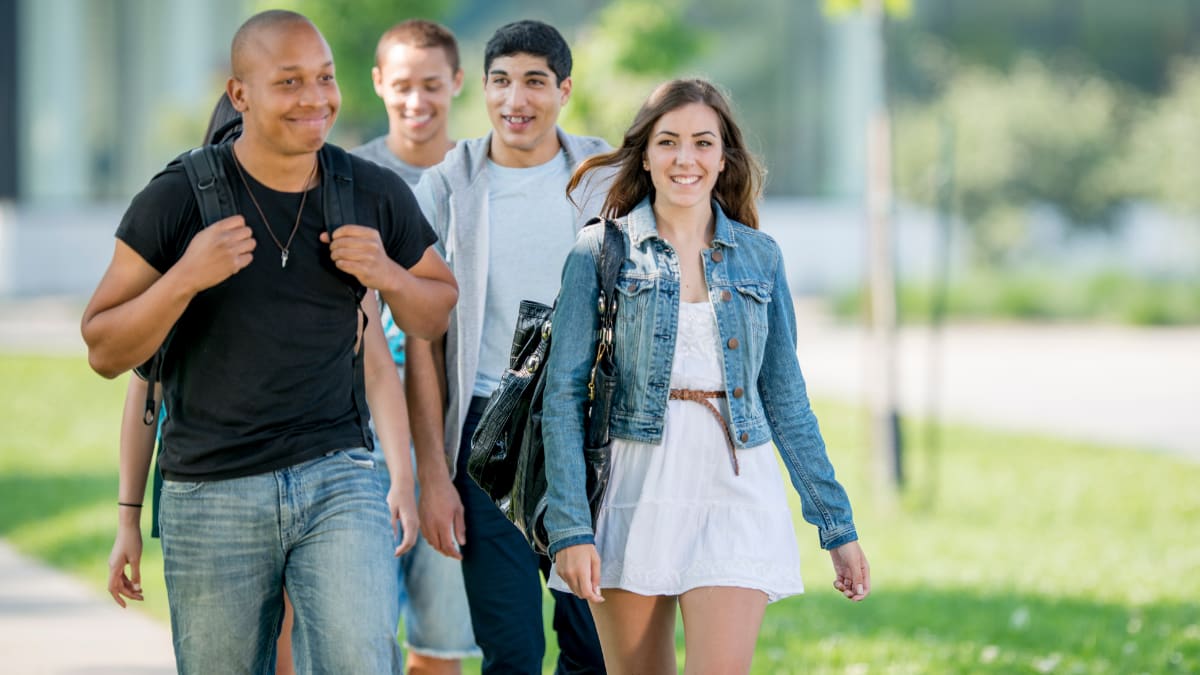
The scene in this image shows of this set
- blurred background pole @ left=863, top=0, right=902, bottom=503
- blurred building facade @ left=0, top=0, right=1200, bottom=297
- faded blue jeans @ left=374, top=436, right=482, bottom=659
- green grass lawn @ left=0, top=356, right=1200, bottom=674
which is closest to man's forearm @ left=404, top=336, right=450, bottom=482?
faded blue jeans @ left=374, top=436, right=482, bottom=659

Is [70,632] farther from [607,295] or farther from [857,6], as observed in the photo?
[857,6]

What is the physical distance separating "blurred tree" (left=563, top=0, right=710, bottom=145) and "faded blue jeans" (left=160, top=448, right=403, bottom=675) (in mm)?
9984

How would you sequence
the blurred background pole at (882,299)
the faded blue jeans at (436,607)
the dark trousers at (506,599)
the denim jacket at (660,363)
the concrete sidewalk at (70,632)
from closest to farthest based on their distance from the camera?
the denim jacket at (660,363) → the dark trousers at (506,599) → the faded blue jeans at (436,607) → the concrete sidewalk at (70,632) → the blurred background pole at (882,299)

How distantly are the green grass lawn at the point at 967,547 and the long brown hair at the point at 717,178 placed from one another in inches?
118

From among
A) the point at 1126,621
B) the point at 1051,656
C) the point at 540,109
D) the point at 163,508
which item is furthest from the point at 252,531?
the point at 1126,621

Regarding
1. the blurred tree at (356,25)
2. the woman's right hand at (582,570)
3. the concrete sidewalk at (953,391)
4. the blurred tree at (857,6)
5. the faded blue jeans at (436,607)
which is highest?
Answer: the blurred tree at (356,25)

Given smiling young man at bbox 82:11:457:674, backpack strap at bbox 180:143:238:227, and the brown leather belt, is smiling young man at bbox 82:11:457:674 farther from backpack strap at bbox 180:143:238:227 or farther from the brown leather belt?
the brown leather belt

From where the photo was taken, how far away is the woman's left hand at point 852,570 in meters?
3.82

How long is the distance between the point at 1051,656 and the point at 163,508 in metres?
4.37

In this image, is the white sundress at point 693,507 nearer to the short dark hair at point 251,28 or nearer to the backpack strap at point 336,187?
the backpack strap at point 336,187

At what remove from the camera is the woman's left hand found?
151 inches

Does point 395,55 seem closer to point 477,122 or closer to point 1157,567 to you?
point 1157,567

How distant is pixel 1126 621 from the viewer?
24.3 ft

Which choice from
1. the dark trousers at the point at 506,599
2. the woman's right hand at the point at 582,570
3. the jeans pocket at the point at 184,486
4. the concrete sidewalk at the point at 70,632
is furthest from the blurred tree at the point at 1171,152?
the jeans pocket at the point at 184,486
